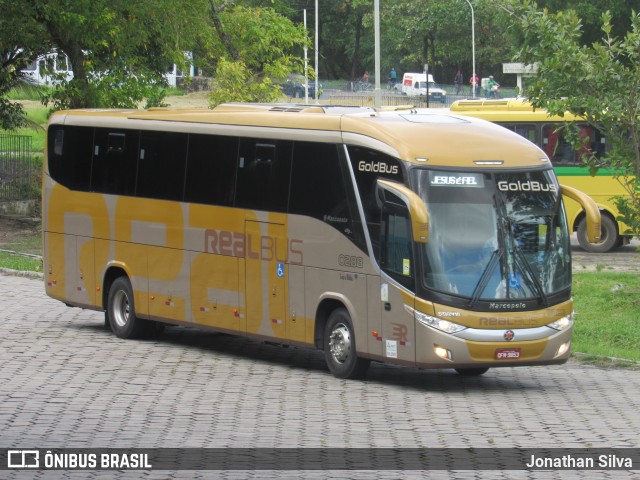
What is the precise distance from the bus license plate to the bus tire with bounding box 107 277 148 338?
682 cm

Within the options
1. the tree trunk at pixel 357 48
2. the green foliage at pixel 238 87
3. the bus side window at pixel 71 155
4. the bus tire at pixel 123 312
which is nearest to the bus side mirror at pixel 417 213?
the bus tire at pixel 123 312

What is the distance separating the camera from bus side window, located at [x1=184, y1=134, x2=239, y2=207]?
58.3 ft

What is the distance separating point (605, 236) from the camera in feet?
106

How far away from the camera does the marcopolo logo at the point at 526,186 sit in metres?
15.2

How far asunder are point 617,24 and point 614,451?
53935 mm

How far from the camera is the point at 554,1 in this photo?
61938mm

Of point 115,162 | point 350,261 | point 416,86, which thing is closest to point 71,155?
point 115,162

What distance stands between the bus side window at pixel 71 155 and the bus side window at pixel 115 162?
219mm

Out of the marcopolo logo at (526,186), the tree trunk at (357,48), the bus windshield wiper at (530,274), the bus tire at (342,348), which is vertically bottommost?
the bus tire at (342,348)

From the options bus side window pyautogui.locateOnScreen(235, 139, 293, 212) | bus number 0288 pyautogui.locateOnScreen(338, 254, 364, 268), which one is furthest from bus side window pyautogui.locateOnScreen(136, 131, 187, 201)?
bus number 0288 pyautogui.locateOnScreen(338, 254, 364, 268)

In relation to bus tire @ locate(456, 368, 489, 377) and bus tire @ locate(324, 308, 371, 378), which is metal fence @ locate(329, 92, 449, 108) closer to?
bus tire @ locate(456, 368, 489, 377)

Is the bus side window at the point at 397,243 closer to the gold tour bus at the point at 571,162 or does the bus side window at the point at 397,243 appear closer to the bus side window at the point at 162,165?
the bus side window at the point at 162,165

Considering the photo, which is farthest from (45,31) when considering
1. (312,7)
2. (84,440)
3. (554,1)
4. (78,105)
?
(312,7)

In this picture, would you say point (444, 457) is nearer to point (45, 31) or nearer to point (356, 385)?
point (356, 385)
